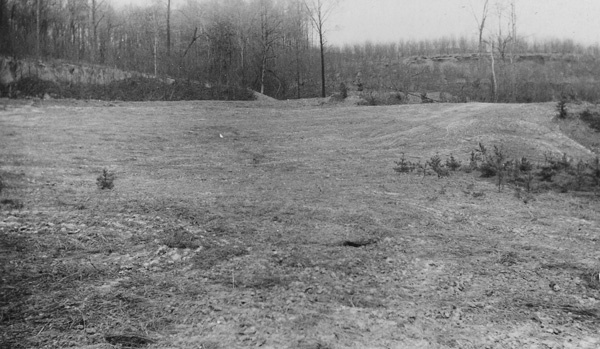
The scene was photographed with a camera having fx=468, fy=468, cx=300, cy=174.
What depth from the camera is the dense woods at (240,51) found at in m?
25.6

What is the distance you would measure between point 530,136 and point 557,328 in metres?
7.98

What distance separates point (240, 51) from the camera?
31.2 m

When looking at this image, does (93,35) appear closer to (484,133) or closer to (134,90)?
(134,90)

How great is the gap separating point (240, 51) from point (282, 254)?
2833 cm

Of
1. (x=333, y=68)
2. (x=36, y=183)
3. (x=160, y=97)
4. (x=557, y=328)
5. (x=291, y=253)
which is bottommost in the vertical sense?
(x=557, y=328)

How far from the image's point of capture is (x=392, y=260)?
4535 mm

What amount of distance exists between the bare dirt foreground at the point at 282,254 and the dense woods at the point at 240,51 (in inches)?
573

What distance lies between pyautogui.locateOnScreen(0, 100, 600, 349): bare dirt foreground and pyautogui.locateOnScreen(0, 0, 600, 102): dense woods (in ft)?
47.7

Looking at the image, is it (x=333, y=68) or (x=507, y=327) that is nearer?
(x=507, y=327)

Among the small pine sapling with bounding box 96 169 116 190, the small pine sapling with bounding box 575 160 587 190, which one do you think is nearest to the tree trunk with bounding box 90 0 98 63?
the small pine sapling with bounding box 96 169 116 190

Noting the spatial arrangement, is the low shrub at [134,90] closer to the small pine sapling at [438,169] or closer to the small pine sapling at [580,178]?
the small pine sapling at [438,169]

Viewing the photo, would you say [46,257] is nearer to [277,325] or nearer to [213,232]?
[213,232]

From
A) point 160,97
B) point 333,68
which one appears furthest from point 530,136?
point 333,68

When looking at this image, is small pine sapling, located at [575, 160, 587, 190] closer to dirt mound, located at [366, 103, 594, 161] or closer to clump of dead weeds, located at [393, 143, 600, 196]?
clump of dead weeds, located at [393, 143, 600, 196]
